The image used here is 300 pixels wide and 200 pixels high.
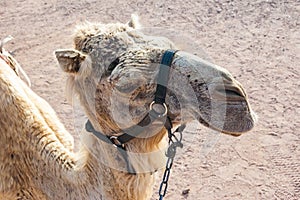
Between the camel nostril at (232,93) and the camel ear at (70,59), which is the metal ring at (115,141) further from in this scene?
the camel nostril at (232,93)

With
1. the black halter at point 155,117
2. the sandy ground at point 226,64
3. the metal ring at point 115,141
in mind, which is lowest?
the sandy ground at point 226,64

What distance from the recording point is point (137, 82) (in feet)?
7.57

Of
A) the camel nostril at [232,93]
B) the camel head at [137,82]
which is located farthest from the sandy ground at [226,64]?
the camel nostril at [232,93]

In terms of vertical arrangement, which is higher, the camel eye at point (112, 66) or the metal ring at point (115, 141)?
the camel eye at point (112, 66)

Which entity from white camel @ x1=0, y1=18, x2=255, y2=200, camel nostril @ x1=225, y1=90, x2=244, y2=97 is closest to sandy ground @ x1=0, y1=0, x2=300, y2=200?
white camel @ x1=0, y1=18, x2=255, y2=200

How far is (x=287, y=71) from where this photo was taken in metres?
6.05

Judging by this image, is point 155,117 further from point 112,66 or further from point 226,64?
point 226,64

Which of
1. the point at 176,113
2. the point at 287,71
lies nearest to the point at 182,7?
the point at 287,71

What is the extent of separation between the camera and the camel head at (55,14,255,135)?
2.18m

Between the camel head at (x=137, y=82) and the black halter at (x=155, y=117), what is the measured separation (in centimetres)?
2

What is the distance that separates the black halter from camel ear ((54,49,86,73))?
1.02ft

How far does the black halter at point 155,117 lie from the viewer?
2281 mm

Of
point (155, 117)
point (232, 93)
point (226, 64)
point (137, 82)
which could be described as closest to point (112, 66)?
point (137, 82)

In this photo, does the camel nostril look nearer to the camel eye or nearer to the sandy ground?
the camel eye
